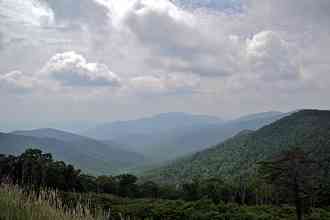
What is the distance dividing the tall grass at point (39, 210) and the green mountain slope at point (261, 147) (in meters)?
65.8

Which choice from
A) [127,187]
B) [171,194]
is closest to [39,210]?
[171,194]

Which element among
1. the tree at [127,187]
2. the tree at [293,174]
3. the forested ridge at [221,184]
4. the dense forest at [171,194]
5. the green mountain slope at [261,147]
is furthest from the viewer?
the green mountain slope at [261,147]

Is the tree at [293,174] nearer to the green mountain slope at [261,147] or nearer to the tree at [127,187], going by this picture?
the tree at [127,187]

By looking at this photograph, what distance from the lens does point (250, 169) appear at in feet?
240

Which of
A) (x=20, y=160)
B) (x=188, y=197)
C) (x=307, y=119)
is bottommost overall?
(x=188, y=197)

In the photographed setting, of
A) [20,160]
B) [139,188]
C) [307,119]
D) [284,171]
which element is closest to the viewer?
[284,171]

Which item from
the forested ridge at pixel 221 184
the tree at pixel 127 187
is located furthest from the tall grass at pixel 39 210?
the tree at pixel 127 187

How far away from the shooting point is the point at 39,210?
4234 mm

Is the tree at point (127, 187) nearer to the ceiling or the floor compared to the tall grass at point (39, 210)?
nearer to the floor

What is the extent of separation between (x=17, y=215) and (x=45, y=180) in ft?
143

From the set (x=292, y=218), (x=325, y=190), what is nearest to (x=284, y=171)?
(x=292, y=218)

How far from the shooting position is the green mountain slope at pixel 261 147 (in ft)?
250

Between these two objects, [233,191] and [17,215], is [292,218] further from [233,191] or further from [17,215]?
[17,215]

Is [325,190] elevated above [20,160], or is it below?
below
